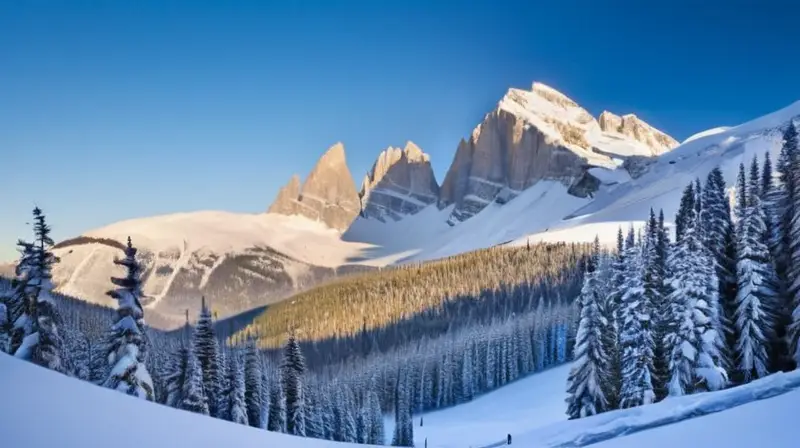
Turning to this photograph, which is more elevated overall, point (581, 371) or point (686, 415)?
point (686, 415)

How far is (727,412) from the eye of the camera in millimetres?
11656

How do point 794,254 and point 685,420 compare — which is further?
point 794,254

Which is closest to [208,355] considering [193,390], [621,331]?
[193,390]

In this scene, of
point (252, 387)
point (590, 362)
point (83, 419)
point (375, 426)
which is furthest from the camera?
point (375, 426)

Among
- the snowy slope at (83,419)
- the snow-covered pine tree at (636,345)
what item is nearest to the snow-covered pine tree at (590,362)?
the snow-covered pine tree at (636,345)

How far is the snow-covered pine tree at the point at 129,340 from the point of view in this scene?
2391cm

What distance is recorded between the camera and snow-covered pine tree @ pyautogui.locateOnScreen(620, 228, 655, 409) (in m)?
32.5

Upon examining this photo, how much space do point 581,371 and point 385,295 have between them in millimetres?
118854

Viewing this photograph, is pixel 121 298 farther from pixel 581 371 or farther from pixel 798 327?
pixel 798 327

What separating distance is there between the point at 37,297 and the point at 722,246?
34.4m

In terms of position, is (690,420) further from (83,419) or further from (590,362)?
(590,362)

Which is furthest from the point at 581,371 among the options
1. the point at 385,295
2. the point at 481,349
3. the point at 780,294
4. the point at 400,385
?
the point at 385,295

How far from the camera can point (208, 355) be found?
36875 millimetres

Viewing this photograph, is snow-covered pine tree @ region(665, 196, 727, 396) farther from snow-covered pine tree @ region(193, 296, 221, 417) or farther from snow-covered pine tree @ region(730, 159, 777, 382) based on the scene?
snow-covered pine tree @ region(193, 296, 221, 417)
